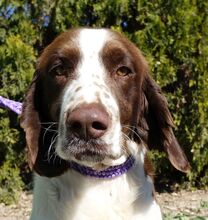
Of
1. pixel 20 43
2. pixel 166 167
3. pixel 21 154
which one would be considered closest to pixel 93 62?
pixel 20 43

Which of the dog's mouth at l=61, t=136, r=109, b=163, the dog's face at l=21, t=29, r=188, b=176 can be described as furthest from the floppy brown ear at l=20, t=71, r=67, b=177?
the dog's mouth at l=61, t=136, r=109, b=163

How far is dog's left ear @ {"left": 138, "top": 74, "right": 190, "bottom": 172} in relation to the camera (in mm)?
3305

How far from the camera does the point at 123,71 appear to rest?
3.13 metres

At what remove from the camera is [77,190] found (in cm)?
309

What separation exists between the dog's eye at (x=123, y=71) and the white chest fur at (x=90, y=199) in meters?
0.53

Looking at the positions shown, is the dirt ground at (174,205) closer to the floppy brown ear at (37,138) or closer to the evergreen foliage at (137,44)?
the evergreen foliage at (137,44)

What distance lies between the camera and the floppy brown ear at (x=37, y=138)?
3068mm

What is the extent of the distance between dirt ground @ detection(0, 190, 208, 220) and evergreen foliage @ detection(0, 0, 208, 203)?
0.15 meters

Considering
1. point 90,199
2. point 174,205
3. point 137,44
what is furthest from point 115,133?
point 174,205

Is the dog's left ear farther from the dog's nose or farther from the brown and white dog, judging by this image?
the dog's nose

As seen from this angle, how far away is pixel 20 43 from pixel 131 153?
2.91m

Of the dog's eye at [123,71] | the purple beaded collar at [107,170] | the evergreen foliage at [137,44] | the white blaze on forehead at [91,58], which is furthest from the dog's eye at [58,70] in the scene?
the evergreen foliage at [137,44]

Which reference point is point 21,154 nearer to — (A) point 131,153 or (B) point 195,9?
(B) point 195,9

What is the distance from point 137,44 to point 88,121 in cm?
340
